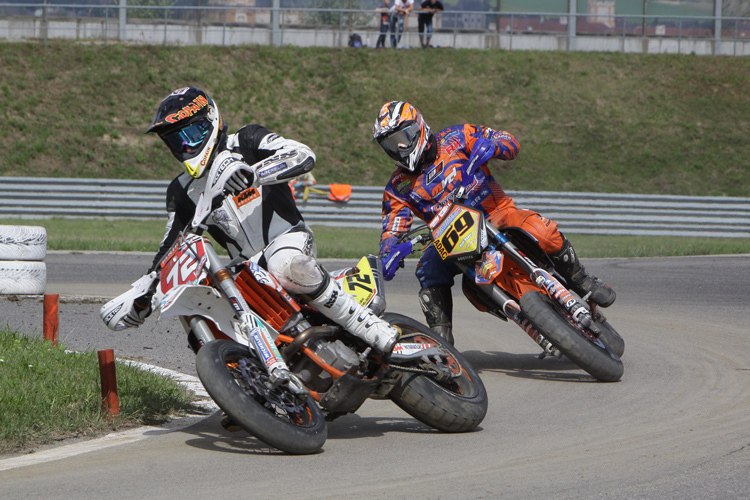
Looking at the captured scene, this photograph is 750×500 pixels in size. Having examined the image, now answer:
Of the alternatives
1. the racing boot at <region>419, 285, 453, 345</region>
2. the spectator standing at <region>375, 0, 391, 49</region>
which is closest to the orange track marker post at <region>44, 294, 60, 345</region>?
the racing boot at <region>419, 285, 453, 345</region>

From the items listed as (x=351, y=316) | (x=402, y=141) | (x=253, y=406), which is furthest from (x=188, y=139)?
(x=402, y=141)

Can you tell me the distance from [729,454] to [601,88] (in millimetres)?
27519

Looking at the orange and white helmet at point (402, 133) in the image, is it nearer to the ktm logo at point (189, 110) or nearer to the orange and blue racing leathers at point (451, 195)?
the orange and blue racing leathers at point (451, 195)

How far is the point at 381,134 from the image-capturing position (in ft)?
22.9

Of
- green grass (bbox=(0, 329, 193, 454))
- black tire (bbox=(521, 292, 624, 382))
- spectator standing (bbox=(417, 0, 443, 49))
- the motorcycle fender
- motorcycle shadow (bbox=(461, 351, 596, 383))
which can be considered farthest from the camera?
spectator standing (bbox=(417, 0, 443, 49))

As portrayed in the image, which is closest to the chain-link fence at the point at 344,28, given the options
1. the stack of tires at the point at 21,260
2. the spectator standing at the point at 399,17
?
the spectator standing at the point at 399,17

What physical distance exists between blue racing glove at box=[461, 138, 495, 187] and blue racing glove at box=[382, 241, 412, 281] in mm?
871

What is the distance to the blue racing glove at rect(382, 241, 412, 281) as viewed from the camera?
658 cm

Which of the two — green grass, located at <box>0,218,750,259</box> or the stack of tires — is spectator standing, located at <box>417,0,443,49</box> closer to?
green grass, located at <box>0,218,750,259</box>

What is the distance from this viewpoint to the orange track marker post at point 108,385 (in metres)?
5.32

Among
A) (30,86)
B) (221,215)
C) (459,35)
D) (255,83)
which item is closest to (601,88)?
(459,35)

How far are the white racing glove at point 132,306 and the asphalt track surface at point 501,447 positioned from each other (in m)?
0.62

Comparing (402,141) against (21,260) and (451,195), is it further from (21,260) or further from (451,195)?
(21,260)

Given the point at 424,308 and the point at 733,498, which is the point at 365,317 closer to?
the point at 733,498
